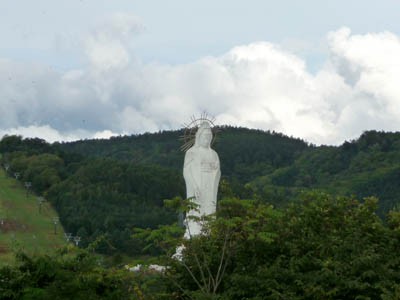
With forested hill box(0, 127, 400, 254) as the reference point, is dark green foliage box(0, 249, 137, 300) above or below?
below

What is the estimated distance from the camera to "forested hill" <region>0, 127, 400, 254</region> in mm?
81812

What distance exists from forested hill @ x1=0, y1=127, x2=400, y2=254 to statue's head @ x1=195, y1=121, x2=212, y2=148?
41062 millimetres

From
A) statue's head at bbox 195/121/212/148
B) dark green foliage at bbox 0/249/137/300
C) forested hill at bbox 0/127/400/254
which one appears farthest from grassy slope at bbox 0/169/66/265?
dark green foliage at bbox 0/249/137/300

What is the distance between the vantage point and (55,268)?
557 inches

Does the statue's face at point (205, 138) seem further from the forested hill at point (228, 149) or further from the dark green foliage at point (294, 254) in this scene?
the forested hill at point (228, 149)

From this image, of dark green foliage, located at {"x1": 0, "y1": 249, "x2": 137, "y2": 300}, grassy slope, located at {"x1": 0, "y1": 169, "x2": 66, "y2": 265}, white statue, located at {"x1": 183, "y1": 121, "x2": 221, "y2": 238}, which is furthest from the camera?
grassy slope, located at {"x1": 0, "y1": 169, "x2": 66, "y2": 265}

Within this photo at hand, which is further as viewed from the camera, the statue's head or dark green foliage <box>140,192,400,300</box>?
the statue's head

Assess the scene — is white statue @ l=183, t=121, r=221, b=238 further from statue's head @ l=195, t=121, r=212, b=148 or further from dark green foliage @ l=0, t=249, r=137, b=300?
dark green foliage @ l=0, t=249, r=137, b=300

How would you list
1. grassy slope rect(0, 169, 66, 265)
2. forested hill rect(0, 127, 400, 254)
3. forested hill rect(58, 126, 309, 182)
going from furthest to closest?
forested hill rect(58, 126, 309, 182) < forested hill rect(0, 127, 400, 254) < grassy slope rect(0, 169, 66, 265)

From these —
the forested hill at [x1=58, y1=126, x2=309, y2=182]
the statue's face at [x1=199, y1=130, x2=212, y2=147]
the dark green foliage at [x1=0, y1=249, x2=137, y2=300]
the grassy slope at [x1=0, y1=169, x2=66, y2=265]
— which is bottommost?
the dark green foliage at [x1=0, y1=249, x2=137, y2=300]

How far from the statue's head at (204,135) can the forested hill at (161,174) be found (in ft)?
135

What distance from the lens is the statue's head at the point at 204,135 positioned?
2666 centimetres

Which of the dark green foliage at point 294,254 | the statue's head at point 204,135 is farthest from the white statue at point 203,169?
the dark green foliage at point 294,254

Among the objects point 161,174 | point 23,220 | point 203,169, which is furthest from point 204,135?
point 161,174
